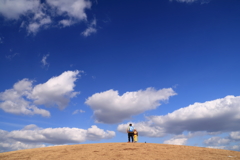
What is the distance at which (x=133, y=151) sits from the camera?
17.4m

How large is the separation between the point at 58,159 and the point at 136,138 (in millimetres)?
10412

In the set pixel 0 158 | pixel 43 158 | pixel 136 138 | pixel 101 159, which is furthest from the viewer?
pixel 136 138

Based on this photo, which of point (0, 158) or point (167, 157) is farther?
point (0, 158)

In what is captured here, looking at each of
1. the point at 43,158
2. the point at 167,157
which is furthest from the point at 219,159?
the point at 43,158

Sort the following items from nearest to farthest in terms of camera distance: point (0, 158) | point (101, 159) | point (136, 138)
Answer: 1. point (101, 159)
2. point (0, 158)
3. point (136, 138)

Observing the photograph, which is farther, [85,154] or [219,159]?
[85,154]

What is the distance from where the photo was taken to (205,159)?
15.3m

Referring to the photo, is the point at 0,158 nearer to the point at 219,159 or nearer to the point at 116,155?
the point at 116,155

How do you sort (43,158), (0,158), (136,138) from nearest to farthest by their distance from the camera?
(43,158)
(0,158)
(136,138)

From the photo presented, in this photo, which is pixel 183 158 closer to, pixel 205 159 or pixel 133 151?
pixel 205 159

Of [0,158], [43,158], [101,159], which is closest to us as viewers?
[101,159]

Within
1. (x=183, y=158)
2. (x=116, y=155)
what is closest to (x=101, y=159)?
(x=116, y=155)

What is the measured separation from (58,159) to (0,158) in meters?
7.01

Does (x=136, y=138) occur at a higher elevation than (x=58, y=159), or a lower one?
higher
